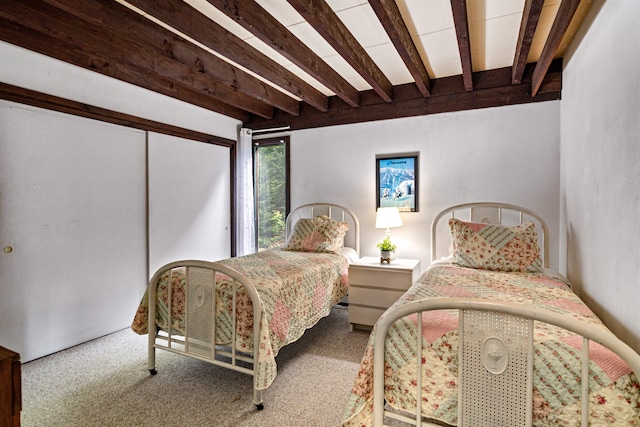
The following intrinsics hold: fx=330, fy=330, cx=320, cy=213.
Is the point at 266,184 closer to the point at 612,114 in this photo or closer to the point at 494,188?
the point at 494,188

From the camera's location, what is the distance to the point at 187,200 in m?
3.75

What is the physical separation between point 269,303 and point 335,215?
6.69 ft

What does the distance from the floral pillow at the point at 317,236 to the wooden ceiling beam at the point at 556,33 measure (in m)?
2.17

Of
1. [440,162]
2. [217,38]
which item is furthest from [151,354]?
[440,162]

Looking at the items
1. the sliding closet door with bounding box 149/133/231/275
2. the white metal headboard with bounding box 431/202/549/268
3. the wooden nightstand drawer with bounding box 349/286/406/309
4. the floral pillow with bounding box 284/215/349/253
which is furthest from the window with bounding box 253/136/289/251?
the white metal headboard with bounding box 431/202/549/268

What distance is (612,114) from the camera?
166cm

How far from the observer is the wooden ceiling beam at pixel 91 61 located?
2.30 metres

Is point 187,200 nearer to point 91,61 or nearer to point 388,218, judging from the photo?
point 91,61

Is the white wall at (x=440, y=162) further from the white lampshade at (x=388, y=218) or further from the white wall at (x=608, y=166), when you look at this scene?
the white wall at (x=608, y=166)

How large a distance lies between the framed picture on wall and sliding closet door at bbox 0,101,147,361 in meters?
2.49

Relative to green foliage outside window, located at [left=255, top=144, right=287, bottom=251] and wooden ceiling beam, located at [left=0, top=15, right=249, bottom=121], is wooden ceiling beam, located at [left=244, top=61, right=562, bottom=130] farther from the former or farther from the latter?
wooden ceiling beam, located at [left=0, top=15, right=249, bottom=121]

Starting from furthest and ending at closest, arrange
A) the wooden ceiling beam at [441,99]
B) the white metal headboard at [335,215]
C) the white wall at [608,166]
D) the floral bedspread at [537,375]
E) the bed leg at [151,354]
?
the white metal headboard at [335,215] < the wooden ceiling beam at [441,99] < the bed leg at [151,354] < the white wall at [608,166] < the floral bedspread at [537,375]

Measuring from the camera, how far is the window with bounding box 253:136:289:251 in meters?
4.34

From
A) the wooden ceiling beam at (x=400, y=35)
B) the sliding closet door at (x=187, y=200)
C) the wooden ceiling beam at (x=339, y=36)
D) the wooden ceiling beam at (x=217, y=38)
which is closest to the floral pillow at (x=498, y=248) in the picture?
the wooden ceiling beam at (x=400, y=35)
